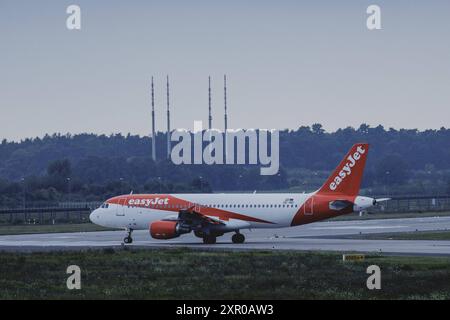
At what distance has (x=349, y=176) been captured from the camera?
63188mm

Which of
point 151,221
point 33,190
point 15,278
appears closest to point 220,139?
point 33,190

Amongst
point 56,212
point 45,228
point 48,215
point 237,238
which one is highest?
point 237,238

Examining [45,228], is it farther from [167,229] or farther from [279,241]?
[167,229]

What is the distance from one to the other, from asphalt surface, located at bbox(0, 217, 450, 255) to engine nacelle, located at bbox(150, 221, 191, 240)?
67 centimetres

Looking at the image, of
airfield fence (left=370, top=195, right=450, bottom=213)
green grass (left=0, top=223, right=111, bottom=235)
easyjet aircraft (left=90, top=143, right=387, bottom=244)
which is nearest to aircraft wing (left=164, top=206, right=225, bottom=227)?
easyjet aircraft (left=90, top=143, right=387, bottom=244)

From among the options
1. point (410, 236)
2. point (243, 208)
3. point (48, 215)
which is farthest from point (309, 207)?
point (48, 215)

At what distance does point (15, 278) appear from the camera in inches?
1575

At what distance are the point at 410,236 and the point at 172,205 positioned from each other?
1600 cm

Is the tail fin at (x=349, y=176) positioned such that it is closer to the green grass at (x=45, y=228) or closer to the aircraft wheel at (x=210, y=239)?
the aircraft wheel at (x=210, y=239)
